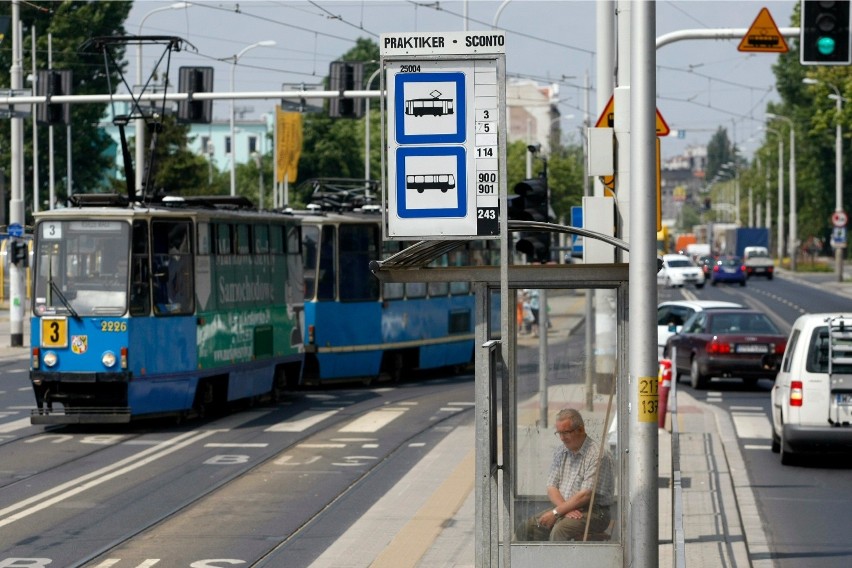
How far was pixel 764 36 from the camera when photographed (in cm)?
1964

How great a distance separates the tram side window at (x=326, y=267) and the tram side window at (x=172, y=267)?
644 cm

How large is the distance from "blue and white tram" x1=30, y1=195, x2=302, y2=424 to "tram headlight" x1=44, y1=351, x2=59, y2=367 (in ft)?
0.04

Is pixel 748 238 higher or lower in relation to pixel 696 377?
higher

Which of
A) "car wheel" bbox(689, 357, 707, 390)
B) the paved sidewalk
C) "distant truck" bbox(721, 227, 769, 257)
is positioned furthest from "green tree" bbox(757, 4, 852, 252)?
the paved sidewalk

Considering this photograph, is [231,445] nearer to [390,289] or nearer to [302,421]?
[302,421]

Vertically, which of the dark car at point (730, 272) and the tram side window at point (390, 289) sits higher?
the tram side window at point (390, 289)

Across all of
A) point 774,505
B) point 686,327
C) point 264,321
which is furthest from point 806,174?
point 774,505

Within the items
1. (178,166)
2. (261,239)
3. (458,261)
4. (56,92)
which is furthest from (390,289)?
(178,166)

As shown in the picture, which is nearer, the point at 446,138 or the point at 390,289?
the point at 446,138

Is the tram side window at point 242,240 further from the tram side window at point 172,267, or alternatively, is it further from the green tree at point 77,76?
the green tree at point 77,76

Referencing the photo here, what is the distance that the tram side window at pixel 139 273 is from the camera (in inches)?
805

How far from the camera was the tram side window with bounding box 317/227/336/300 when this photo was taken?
27.7 meters

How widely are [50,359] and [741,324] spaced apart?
13.2 metres

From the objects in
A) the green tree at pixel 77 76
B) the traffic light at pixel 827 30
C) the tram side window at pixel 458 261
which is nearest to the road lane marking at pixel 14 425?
the tram side window at pixel 458 261
